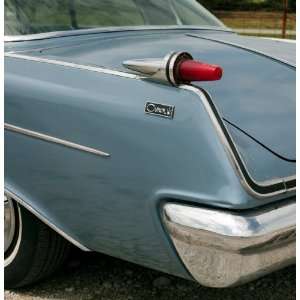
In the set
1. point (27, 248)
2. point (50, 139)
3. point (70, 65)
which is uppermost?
point (70, 65)

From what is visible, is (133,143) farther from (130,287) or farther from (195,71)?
(130,287)

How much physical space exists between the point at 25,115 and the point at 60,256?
737mm

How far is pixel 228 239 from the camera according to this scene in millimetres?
1990

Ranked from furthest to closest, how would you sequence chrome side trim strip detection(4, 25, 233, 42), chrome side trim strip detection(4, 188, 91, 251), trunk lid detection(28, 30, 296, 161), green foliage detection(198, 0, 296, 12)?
green foliage detection(198, 0, 296, 12), chrome side trim strip detection(4, 25, 233, 42), chrome side trim strip detection(4, 188, 91, 251), trunk lid detection(28, 30, 296, 161)

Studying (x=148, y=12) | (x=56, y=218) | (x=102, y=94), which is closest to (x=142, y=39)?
(x=148, y=12)

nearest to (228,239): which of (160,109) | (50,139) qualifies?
(160,109)

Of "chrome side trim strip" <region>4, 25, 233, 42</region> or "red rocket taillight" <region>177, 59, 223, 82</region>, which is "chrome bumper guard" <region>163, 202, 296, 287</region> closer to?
"red rocket taillight" <region>177, 59, 223, 82</region>

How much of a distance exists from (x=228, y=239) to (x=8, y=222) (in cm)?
114

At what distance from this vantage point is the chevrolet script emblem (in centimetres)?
206

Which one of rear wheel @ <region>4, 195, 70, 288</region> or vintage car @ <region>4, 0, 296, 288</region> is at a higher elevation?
vintage car @ <region>4, 0, 296, 288</region>

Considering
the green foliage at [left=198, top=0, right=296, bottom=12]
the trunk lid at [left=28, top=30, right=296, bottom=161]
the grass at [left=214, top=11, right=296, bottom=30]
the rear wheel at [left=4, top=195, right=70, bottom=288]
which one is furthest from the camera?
the green foliage at [left=198, top=0, right=296, bottom=12]

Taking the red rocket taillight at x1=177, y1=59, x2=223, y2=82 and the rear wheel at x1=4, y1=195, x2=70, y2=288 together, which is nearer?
the red rocket taillight at x1=177, y1=59, x2=223, y2=82

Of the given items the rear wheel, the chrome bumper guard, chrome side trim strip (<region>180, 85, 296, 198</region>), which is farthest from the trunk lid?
the rear wheel

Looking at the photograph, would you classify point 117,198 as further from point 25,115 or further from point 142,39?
point 142,39
